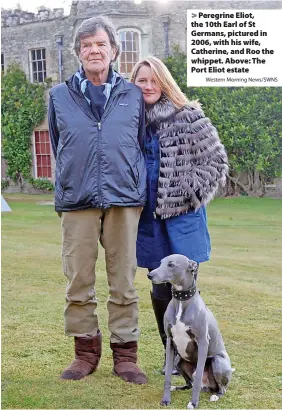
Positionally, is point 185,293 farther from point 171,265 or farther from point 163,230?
point 163,230

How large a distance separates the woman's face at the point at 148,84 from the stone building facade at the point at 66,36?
1399mm

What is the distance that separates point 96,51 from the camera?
2.64 m

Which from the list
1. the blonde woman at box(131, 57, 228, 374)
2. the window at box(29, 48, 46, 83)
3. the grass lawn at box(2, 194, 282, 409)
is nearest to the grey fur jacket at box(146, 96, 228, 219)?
the blonde woman at box(131, 57, 228, 374)

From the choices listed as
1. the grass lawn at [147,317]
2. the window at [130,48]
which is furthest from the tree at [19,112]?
the window at [130,48]

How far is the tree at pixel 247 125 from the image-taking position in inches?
200

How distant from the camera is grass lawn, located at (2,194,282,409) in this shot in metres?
2.71

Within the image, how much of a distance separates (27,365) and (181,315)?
3.16 feet

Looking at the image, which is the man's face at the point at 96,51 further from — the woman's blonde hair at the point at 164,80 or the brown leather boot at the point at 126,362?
the brown leather boot at the point at 126,362

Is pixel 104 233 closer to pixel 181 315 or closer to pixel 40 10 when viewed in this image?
pixel 181 315

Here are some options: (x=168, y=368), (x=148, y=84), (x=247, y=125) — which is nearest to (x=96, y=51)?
(x=148, y=84)

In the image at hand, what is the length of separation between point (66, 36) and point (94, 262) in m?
6.95

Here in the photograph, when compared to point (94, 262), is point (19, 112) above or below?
above

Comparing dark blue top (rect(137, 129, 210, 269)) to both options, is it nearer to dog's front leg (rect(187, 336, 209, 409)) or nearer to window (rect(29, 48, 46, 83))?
dog's front leg (rect(187, 336, 209, 409))

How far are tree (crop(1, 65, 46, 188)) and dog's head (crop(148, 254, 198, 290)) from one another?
22.3 ft
